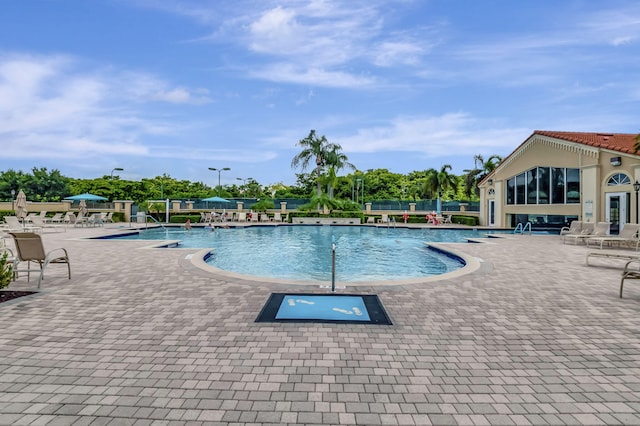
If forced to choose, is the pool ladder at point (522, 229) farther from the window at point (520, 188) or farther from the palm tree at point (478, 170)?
the palm tree at point (478, 170)

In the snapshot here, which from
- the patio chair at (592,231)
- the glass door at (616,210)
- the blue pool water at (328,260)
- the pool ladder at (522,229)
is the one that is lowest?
the blue pool water at (328,260)

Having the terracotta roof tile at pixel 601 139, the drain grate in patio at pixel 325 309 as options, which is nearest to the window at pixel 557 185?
the terracotta roof tile at pixel 601 139

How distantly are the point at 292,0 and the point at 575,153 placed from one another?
1575 cm

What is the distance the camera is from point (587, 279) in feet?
23.7

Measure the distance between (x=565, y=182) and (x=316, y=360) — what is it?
2087 centimetres

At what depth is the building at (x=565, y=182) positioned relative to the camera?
50.7ft

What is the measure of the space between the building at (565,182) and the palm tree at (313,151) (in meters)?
17.5

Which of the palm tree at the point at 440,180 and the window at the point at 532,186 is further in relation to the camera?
the palm tree at the point at 440,180

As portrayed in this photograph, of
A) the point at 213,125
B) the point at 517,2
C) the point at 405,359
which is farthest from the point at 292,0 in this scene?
the point at 213,125

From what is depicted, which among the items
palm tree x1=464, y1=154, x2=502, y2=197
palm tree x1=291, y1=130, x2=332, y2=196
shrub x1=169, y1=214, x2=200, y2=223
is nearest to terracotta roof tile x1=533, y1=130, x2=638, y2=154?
palm tree x1=464, y1=154, x2=502, y2=197

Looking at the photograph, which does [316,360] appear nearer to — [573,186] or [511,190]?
[573,186]

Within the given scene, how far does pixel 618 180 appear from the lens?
51.5 ft

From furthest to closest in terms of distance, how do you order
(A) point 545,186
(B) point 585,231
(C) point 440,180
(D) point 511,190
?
(C) point 440,180, (D) point 511,190, (A) point 545,186, (B) point 585,231

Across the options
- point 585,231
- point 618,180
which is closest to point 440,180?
point 618,180
